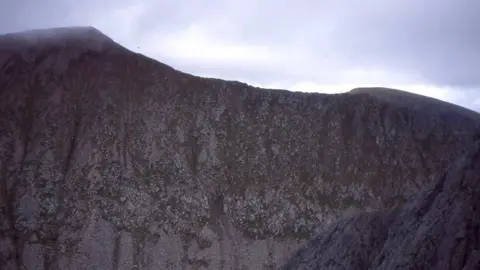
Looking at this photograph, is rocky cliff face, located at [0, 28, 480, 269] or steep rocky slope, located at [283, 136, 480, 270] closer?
steep rocky slope, located at [283, 136, 480, 270]

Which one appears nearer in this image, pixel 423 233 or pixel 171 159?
pixel 423 233

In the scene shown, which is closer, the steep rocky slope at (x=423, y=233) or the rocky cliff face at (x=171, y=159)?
the steep rocky slope at (x=423, y=233)

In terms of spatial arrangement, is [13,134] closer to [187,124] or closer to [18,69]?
[18,69]

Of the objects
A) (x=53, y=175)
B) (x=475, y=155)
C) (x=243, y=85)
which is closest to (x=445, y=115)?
(x=243, y=85)

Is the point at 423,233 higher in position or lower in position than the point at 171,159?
lower
